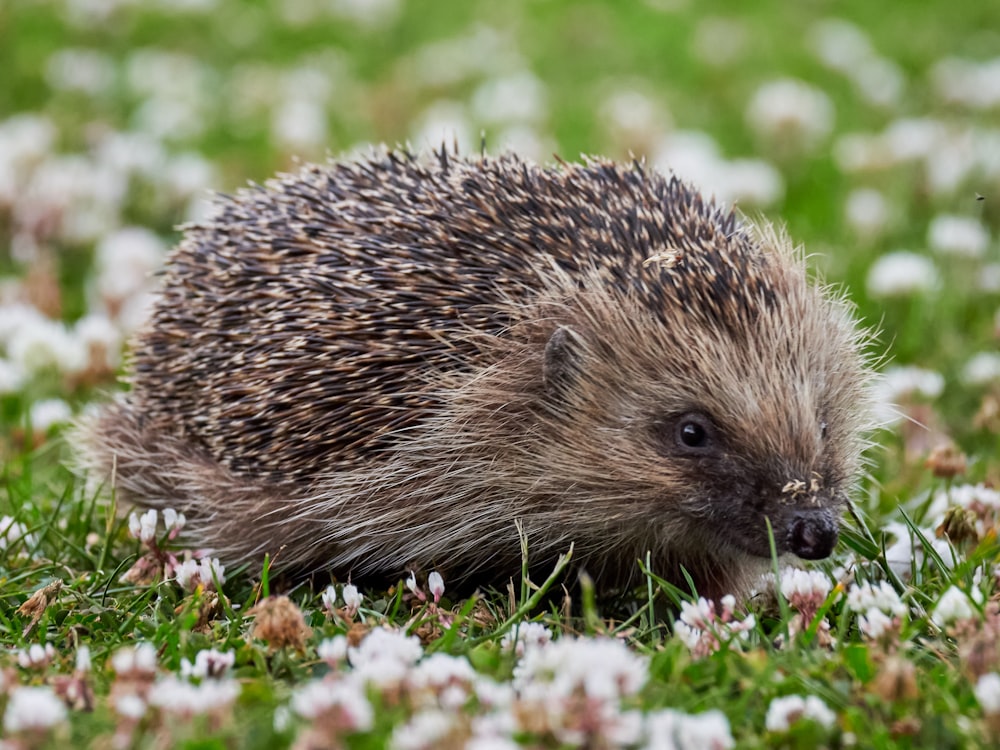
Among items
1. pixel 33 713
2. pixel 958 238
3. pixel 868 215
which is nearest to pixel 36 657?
pixel 33 713

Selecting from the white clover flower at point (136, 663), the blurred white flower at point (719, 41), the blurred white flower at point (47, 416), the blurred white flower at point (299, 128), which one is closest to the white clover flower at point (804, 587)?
the white clover flower at point (136, 663)

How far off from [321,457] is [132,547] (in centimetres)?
95

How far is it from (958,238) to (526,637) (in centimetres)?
527

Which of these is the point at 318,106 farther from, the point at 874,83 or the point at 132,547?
the point at 132,547

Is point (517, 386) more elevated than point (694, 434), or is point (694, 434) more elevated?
point (517, 386)

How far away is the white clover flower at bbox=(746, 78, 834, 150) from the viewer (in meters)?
10.4

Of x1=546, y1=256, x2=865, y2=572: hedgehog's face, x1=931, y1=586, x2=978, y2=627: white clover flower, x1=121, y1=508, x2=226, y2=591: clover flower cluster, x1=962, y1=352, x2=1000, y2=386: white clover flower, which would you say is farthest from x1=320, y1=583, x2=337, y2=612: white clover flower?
x1=962, y1=352, x2=1000, y2=386: white clover flower

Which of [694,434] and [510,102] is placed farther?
[510,102]

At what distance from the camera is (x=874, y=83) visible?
1198 centimetres

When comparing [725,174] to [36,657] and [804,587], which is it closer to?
[804,587]

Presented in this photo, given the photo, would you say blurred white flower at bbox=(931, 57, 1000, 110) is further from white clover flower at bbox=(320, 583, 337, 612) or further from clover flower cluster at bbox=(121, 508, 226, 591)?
white clover flower at bbox=(320, 583, 337, 612)

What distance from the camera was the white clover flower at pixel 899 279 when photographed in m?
7.70

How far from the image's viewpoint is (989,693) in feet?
11.3

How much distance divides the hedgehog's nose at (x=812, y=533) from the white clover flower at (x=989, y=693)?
90 cm
